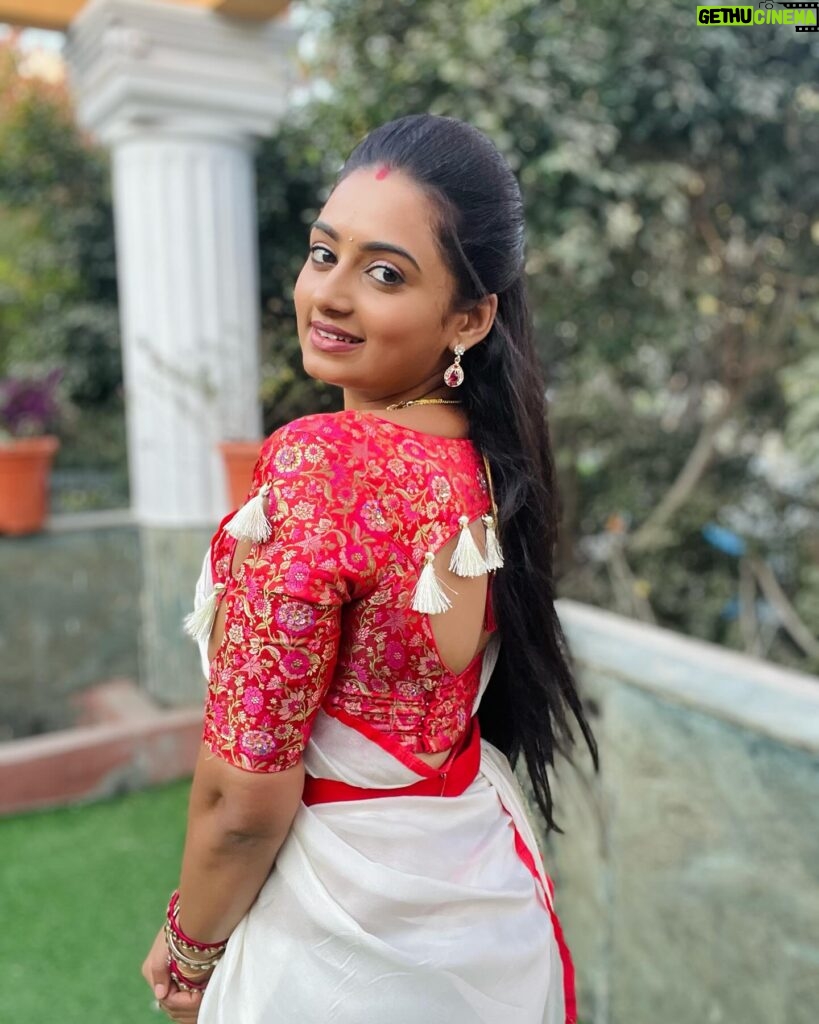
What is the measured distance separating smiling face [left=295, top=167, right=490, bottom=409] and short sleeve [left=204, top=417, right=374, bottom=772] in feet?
0.35

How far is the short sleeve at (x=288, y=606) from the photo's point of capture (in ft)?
2.49

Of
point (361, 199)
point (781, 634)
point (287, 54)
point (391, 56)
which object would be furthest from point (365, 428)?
point (781, 634)

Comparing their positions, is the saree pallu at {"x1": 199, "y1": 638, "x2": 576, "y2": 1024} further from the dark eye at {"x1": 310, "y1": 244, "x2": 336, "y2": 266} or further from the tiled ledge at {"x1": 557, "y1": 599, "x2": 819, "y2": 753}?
the tiled ledge at {"x1": 557, "y1": 599, "x2": 819, "y2": 753}

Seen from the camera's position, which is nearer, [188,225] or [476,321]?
[476,321]

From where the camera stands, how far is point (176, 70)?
9.82 feet

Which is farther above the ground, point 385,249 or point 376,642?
point 385,249

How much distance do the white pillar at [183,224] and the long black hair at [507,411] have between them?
202cm

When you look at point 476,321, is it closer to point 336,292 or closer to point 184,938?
point 336,292

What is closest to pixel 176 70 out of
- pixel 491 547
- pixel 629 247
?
pixel 629 247

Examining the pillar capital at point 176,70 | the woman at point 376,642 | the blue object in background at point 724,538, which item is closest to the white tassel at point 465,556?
the woman at point 376,642

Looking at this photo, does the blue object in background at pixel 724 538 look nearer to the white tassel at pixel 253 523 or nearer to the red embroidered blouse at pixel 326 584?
the red embroidered blouse at pixel 326 584

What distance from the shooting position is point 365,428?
0.80 metres

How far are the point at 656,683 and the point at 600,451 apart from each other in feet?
8.65

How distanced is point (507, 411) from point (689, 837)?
1.19 metres
